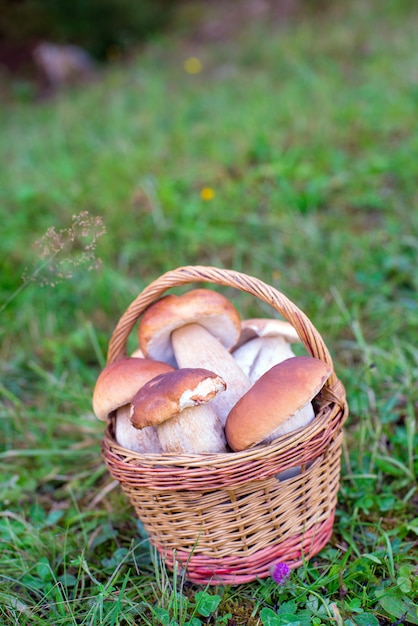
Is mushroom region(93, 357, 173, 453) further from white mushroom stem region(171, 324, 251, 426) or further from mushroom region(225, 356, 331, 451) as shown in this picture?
mushroom region(225, 356, 331, 451)

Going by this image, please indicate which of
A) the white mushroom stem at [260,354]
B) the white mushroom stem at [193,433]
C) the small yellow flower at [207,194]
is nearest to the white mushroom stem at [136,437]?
the white mushroom stem at [193,433]

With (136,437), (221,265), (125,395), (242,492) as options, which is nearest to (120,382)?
(125,395)

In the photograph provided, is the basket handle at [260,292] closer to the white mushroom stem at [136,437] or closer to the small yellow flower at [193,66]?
the white mushroom stem at [136,437]

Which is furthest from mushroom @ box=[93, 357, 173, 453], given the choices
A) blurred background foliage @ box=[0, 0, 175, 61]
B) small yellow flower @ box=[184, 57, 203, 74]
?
blurred background foliage @ box=[0, 0, 175, 61]

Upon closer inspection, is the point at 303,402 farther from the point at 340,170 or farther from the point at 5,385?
the point at 340,170

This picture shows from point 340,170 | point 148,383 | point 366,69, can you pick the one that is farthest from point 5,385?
point 366,69
